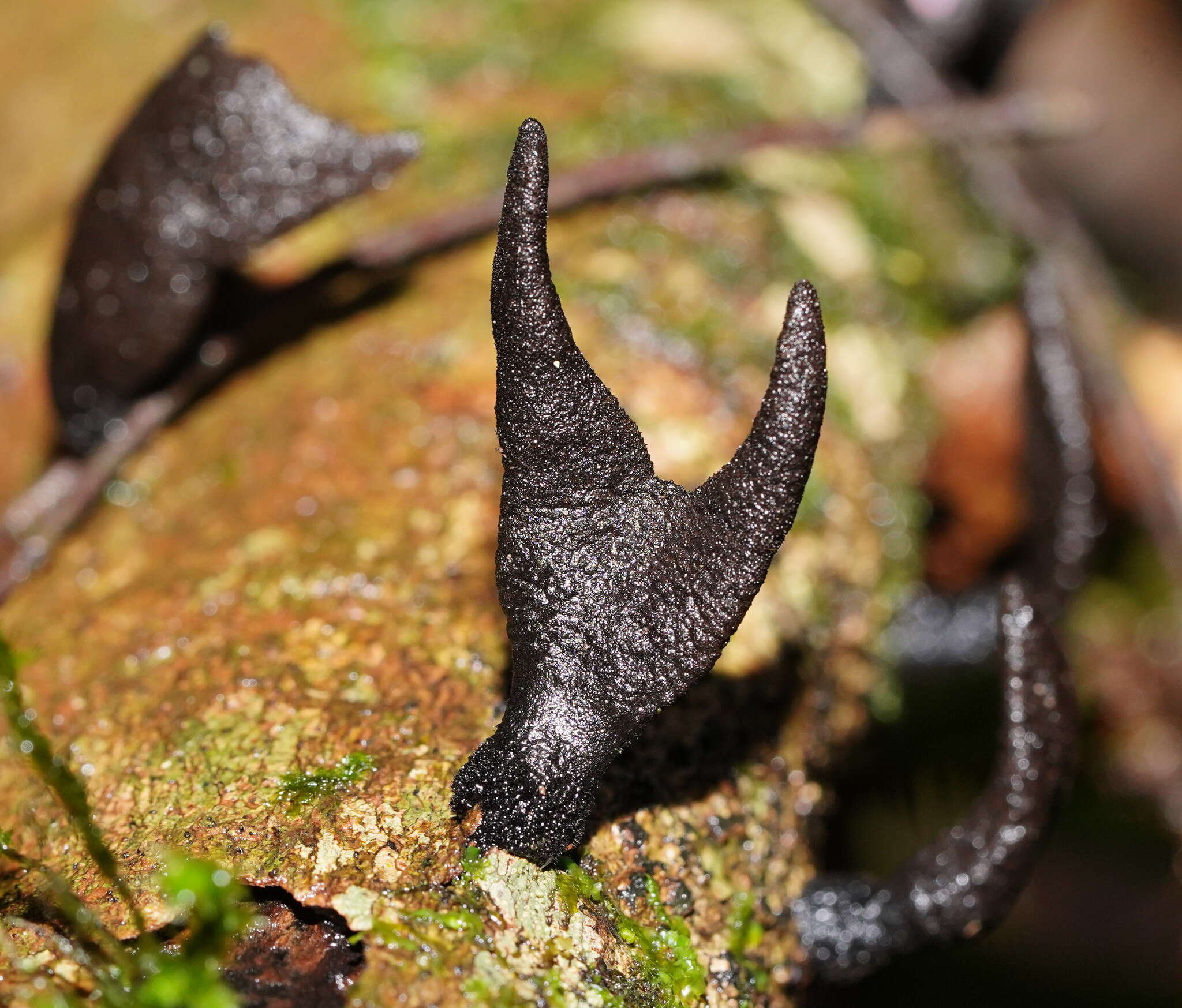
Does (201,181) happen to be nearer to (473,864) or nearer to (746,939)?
(473,864)

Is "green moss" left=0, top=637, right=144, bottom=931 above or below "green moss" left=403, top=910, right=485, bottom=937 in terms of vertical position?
below

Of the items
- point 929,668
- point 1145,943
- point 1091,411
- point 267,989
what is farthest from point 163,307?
point 1145,943

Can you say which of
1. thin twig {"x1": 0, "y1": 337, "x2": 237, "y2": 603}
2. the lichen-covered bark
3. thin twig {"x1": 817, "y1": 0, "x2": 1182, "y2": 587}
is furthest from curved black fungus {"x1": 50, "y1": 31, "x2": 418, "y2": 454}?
thin twig {"x1": 817, "y1": 0, "x2": 1182, "y2": 587}

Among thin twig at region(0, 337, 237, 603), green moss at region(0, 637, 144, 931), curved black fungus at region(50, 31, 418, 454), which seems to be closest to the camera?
green moss at region(0, 637, 144, 931)

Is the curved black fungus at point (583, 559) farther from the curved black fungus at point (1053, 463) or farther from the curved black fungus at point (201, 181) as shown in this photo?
the curved black fungus at point (1053, 463)

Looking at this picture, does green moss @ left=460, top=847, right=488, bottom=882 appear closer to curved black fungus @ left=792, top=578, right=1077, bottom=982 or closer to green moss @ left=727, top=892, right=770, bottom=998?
green moss @ left=727, top=892, right=770, bottom=998

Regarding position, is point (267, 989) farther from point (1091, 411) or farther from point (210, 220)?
point (1091, 411)

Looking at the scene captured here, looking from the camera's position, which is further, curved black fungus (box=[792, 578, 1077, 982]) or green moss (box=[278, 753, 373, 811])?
→ curved black fungus (box=[792, 578, 1077, 982])
